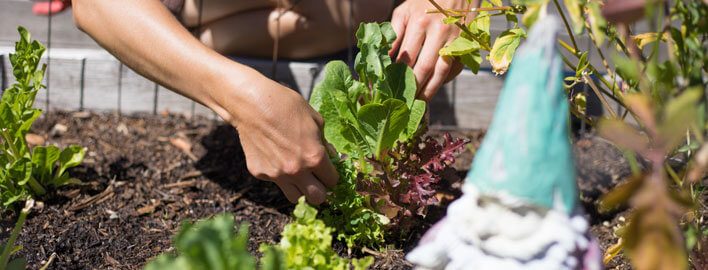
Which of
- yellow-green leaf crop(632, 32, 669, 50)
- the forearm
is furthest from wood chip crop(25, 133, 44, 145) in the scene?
yellow-green leaf crop(632, 32, 669, 50)

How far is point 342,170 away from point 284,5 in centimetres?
116

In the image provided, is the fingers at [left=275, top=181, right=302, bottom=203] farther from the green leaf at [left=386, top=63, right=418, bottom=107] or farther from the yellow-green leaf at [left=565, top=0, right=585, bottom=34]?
the yellow-green leaf at [left=565, top=0, right=585, bottom=34]

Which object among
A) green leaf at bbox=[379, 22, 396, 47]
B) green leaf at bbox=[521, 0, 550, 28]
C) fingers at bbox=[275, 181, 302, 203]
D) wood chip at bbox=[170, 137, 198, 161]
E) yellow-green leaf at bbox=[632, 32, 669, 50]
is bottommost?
wood chip at bbox=[170, 137, 198, 161]

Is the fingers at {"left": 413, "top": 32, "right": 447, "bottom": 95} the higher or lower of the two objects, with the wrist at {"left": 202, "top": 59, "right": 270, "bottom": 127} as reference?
higher

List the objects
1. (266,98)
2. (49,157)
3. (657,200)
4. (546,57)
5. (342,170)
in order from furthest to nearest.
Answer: (49,157) → (342,170) → (266,98) → (546,57) → (657,200)

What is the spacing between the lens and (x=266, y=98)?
47.0 inches

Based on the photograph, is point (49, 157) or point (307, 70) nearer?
point (49, 157)

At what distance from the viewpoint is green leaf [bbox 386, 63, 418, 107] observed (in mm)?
1338

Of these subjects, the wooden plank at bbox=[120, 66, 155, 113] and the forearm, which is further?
the wooden plank at bbox=[120, 66, 155, 113]

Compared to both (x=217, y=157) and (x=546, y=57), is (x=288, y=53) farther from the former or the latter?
(x=546, y=57)

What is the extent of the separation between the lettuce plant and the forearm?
222mm

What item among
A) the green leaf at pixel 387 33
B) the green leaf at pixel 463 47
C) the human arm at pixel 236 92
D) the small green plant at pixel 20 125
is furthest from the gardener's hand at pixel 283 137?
the small green plant at pixel 20 125

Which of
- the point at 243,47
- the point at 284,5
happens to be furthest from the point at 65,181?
the point at 284,5

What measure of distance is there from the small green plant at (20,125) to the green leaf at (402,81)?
866 mm
